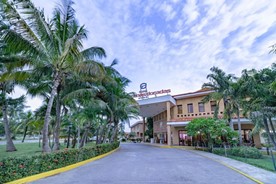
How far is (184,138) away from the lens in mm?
27703

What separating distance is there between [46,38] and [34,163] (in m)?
6.07

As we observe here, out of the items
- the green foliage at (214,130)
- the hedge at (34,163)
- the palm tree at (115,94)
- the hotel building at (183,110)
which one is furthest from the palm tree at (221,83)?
the hedge at (34,163)

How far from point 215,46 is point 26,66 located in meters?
14.8

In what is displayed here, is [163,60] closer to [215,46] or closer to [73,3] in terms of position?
[215,46]

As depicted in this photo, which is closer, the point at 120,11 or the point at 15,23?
the point at 15,23

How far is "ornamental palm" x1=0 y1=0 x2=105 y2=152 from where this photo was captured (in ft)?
27.7

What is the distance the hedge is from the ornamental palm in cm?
93

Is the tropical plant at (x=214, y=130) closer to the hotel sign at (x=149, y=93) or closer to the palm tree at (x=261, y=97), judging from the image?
the palm tree at (x=261, y=97)

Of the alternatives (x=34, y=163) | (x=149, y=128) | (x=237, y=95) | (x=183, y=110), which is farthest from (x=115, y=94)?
(x=149, y=128)

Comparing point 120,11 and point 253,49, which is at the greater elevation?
point 120,11

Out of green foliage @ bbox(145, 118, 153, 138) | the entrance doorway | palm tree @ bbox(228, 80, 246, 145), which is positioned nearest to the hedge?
palm tree @ bbox(228, 80, 246, 145)

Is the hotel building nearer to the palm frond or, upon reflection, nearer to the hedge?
the palm frond

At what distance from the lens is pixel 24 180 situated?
6762 millimetres

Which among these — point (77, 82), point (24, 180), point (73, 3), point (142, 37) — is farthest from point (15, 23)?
point (142, 37)
